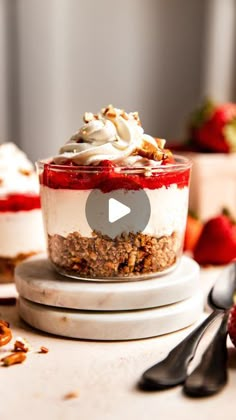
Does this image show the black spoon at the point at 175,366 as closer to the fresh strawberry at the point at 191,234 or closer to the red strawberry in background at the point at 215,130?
the fresh strawberry at the point at 191,234

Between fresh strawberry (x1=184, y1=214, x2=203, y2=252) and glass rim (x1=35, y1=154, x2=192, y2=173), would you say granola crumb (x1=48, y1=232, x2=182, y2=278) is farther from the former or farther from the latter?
fresh strawberry (x1=184, y1=214, x2=203, y2=252)

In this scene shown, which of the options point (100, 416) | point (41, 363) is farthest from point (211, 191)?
point (100, 416)

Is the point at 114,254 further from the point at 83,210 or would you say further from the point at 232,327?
the point at 232,327

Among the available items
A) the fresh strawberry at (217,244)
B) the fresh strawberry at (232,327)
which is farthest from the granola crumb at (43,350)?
the fresh strawberry at (217,244)

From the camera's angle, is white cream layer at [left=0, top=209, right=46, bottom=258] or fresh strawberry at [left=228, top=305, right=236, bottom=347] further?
white cream layer at [left=0, top=209, right=46, bottom=258]

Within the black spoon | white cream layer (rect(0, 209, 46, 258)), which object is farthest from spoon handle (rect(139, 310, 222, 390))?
white cream layer (rect(0, 209, 46, 258))

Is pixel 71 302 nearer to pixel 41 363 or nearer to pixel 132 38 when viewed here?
pixel 41 363
